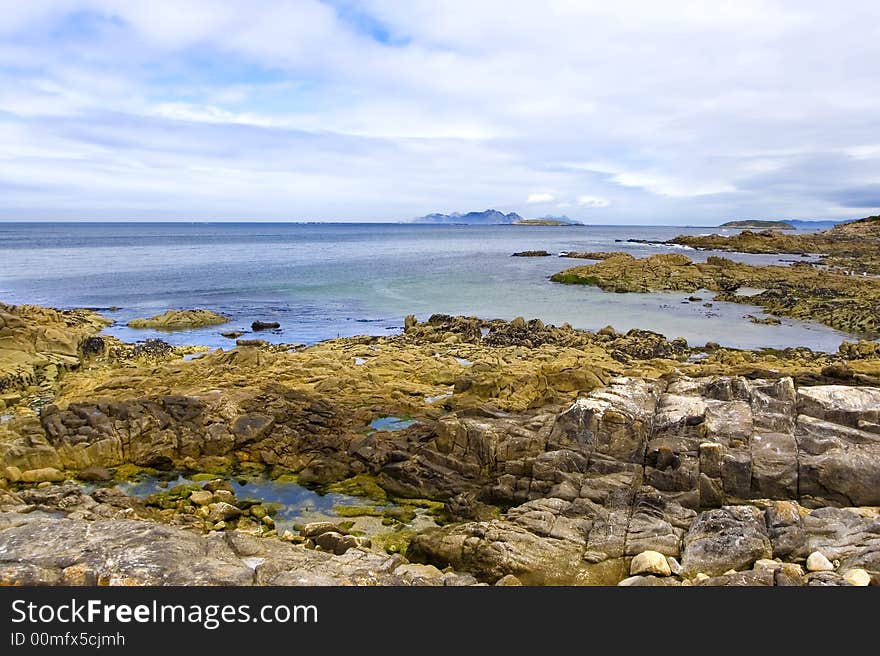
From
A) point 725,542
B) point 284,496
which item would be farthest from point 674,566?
point 284,496

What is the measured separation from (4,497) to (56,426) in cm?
418

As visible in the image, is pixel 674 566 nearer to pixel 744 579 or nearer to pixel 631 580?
pixel 631 580

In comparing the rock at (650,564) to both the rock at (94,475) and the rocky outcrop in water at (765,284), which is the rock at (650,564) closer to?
the rock at (94,475)

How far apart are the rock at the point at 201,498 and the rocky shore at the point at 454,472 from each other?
0.03m

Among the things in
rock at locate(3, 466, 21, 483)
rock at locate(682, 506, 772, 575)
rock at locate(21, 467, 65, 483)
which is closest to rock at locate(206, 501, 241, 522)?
rock at locate(21, 467, 65, 483)

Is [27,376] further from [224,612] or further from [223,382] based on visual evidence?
[224,612]

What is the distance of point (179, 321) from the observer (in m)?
38.1

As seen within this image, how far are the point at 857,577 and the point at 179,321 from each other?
37276mm

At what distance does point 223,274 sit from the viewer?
72000mm

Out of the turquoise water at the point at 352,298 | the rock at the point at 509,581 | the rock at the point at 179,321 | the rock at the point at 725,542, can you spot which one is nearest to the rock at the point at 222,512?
the rock at the point at 509,581

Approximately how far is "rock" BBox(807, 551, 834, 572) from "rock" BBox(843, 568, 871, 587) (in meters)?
0.37

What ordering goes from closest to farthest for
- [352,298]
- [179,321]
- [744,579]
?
1. [744,579]
2. [179,321]
3. [352,298]

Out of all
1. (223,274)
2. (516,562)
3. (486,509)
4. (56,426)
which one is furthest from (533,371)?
(223,274)

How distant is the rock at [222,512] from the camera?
13.3 metres
